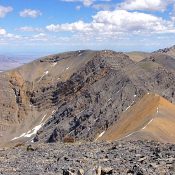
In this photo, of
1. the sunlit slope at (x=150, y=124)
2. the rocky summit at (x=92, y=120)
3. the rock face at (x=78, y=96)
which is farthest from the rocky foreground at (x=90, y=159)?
the rock face at (x=78, y=96)

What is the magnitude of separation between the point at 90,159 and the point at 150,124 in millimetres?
41627

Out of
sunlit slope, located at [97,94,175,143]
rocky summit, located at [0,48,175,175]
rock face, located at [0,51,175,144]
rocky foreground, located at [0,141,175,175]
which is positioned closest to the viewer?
rocky foreground, located at [0,141,175,175]

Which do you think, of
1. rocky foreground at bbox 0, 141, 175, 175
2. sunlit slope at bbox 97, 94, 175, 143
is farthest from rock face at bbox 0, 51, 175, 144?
rocky foreground at bbox 0, 141, 175, 175

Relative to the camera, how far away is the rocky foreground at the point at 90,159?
52.4ft

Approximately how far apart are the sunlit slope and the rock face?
1709 cm

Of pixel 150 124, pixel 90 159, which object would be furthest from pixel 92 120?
pixel 90 159

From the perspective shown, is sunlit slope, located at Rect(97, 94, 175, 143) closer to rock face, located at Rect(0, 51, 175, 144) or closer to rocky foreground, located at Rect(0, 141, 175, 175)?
rock face, located at Rect(0, 51, 175, 144)

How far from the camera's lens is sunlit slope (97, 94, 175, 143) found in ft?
179

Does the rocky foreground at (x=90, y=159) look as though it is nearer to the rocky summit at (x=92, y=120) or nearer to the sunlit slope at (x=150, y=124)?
the rocky summit at (x=92, y=120)

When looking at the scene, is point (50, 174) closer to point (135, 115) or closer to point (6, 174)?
point (6, 174)

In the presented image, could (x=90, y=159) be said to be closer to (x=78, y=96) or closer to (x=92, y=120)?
(x=92, y=120)

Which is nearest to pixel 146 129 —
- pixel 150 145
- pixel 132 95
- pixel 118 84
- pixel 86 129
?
pixel 150 145

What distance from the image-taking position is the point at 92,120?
371 ft

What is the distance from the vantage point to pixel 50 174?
55.6 ft
